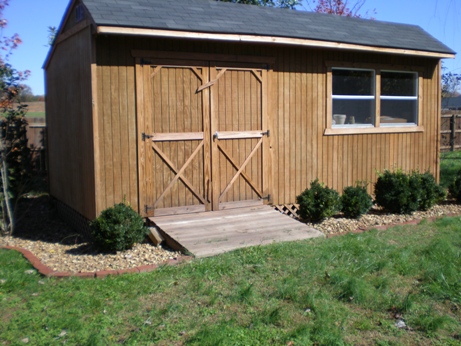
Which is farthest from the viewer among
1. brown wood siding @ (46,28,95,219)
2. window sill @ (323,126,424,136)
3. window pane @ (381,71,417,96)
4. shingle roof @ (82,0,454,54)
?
window pane @ (381,71,417,96)

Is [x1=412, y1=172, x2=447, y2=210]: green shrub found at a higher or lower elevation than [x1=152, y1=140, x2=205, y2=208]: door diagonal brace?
lower

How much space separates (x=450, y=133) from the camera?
20500 millimetres

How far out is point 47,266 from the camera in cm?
A: 621

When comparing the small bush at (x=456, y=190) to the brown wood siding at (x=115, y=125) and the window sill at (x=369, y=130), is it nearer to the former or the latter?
the window sill at (x=369, y=130)

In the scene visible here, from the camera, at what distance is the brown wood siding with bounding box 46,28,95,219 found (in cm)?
745

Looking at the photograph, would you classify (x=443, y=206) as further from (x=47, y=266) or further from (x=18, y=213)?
(x=18, y=213)

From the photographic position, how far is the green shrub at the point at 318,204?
7941 mm

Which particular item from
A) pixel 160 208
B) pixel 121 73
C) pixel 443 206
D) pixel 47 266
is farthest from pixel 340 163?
pixel 47 266

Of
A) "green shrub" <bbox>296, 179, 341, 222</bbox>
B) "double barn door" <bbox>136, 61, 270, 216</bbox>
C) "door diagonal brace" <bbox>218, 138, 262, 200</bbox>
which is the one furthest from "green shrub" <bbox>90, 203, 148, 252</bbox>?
"green shrub" <bbox>296, 179, 341, 222</bbox>

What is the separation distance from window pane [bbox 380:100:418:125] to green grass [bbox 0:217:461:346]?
4.05 metres

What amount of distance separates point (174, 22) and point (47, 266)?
3712mm

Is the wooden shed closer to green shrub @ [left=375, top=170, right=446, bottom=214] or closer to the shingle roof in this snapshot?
the shingle roof

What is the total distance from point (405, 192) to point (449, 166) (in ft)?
26.4

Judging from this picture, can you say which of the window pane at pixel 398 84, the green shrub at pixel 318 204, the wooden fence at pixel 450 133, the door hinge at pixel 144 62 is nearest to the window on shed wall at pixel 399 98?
the window pane at pixel 398 84
